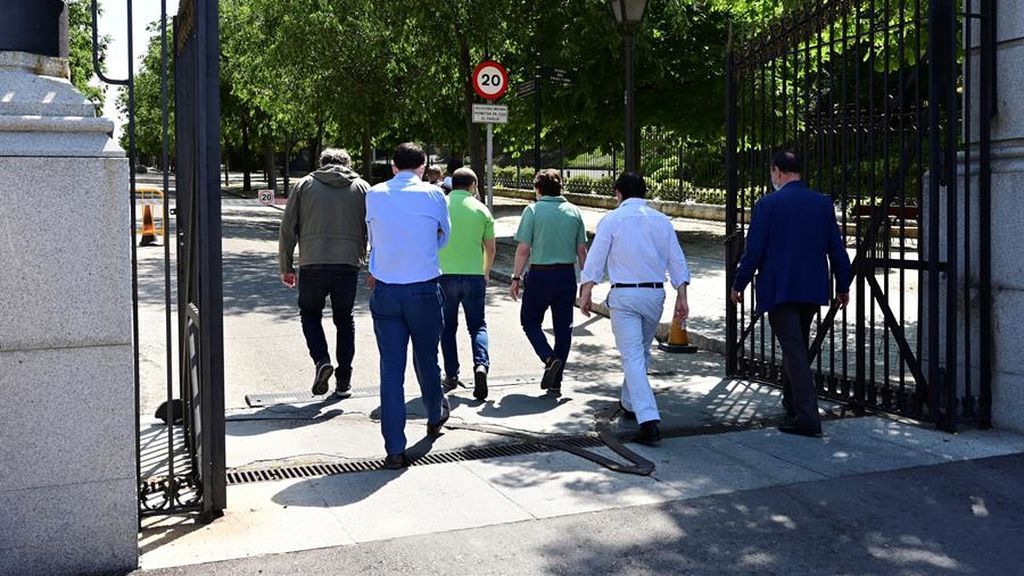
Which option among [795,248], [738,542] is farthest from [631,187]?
[738,542]

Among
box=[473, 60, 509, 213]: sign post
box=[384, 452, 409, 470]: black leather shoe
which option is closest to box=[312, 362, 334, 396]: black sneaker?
box=[384, 452, 409, 470]: black leather shoe

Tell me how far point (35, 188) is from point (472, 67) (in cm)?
1750

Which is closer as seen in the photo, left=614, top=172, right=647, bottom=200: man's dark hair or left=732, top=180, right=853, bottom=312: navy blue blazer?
left=732, top=180, right=853, bottom=312: navy blue blazer

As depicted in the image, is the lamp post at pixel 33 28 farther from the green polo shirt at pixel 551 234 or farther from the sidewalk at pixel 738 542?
the green polo shirt at pixel 551 234

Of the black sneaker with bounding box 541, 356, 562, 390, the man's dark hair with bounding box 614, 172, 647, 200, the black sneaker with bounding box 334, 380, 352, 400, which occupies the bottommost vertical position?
the black sneaker with bounding box 334, 380, 352, 400

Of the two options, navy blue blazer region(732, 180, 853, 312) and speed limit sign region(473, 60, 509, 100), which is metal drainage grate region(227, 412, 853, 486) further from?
speed limit sign region(473, 60, 509, 100)

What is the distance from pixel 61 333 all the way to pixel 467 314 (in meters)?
4.38

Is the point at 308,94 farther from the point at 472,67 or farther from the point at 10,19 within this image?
the point at 10,19

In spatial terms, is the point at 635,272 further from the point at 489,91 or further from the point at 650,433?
the point at 489,91

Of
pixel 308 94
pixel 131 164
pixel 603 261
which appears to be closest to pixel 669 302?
pixel 603 261

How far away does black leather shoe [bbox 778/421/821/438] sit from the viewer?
688cm

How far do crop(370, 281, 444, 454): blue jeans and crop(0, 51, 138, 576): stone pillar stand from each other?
187 cm

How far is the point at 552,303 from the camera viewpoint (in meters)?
8.42

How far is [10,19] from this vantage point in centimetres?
444
